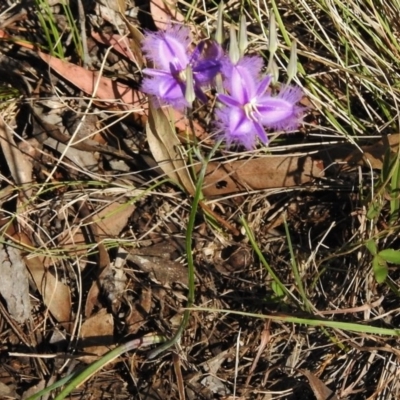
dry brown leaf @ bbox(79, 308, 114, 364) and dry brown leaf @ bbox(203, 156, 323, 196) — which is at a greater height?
dry brown leaf @ bbox(203, 156, 323, 196)

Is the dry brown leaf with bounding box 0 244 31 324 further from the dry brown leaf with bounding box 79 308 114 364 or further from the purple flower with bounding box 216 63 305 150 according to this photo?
the purple flower with bounding box 216 63 305 150

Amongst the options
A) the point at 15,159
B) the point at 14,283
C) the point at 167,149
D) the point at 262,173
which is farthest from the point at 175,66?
the point at 14,283

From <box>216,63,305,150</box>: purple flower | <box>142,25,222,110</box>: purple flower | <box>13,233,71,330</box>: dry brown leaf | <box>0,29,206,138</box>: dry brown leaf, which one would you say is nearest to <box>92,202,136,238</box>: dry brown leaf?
<box>13,233,71,330</box>: dry brown leaf

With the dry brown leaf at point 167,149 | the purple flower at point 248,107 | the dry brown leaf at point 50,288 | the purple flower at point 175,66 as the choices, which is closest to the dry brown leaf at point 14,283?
the dry brown leaf at point 50,288

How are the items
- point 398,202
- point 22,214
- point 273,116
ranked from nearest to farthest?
point 273,116 < point 398,202 < point 22,214

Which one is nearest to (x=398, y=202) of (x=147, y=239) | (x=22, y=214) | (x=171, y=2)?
(x=147, y=239)

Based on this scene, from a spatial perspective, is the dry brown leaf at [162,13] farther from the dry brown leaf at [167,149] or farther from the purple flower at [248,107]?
the purple flower at [248,107]

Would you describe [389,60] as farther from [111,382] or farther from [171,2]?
[111,382]
